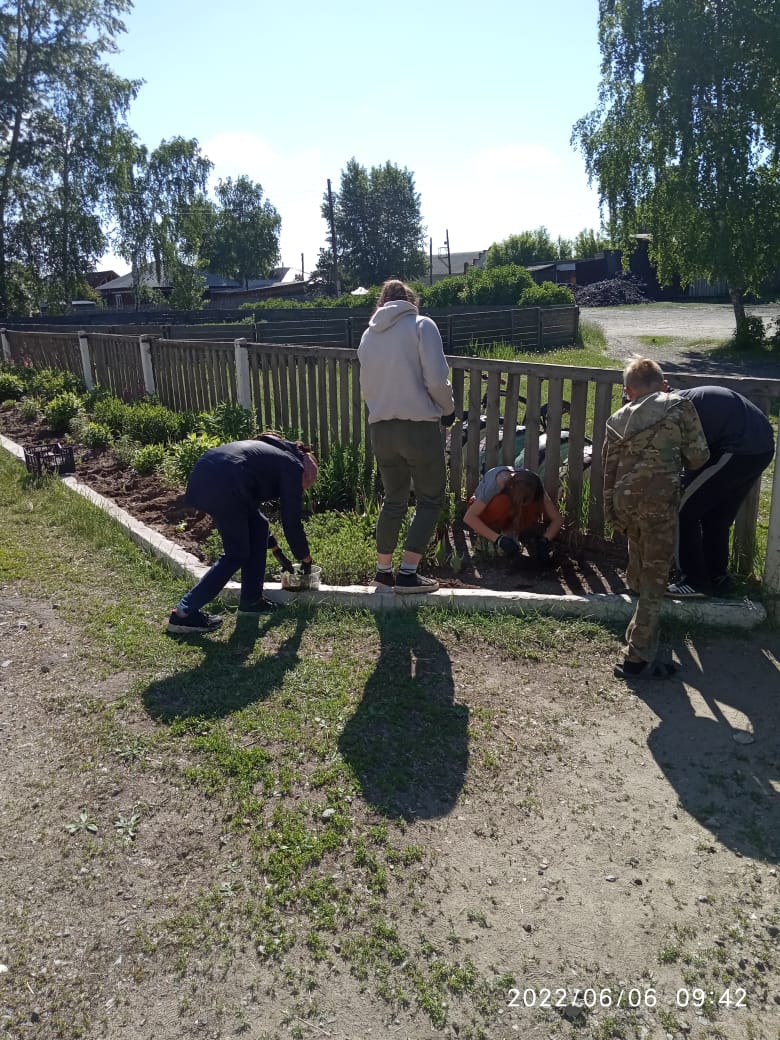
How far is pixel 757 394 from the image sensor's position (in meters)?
4.51

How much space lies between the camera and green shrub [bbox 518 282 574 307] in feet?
85.7

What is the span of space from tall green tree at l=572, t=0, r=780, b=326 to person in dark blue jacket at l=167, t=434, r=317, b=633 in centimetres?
1912

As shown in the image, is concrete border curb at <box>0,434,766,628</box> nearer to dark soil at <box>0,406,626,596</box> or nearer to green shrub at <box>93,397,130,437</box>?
dark soil at <box>0,406,626,596</box>

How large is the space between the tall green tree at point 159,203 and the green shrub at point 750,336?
2783 cm

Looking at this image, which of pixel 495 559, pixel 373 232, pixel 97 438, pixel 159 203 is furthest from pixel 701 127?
pixel 373 232

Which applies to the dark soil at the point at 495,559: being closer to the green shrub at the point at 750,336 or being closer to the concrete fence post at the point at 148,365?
the concrete fence post at the point at 148,365

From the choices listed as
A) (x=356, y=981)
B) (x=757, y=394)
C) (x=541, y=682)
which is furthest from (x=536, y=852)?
(x=757, y=394)

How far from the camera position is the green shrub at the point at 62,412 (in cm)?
1051

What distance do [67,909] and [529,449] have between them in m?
4.02

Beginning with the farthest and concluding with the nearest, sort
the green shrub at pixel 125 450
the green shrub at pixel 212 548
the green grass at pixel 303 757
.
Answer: the green shrub at pixel 125 450 → the green shrub at pixel 212 548 → the green grass at pixel 303 757

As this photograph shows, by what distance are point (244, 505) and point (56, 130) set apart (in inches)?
1379

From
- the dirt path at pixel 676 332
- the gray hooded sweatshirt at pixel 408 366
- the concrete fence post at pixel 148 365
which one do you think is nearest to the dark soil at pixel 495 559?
the gray hooded sweatshirt at pixel 408 366

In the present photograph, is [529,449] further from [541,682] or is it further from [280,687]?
[280,687]

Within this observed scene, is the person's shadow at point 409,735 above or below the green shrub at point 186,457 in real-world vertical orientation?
below
